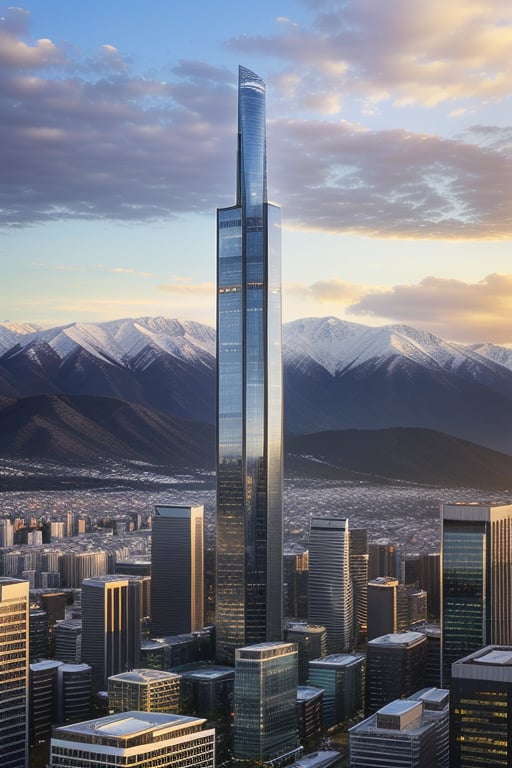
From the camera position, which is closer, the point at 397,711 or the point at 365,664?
the point at 397,711

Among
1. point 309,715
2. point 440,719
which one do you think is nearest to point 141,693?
point 309,715

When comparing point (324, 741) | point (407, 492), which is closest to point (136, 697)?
point (324, 741)

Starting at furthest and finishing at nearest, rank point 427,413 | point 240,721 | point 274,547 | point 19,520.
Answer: point 427,413
point 19,520
point 274,547
point 240,721

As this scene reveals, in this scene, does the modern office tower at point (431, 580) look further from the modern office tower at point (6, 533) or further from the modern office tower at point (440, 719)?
the modern office tower at point (6, 533)

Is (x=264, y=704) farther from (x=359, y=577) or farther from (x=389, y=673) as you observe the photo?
(x=359, y=577)

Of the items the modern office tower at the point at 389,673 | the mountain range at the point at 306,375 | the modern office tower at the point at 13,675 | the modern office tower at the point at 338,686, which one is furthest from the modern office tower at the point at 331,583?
the mountain range at the point at 306,375

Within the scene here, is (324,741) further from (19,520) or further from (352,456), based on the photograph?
(352,456)
